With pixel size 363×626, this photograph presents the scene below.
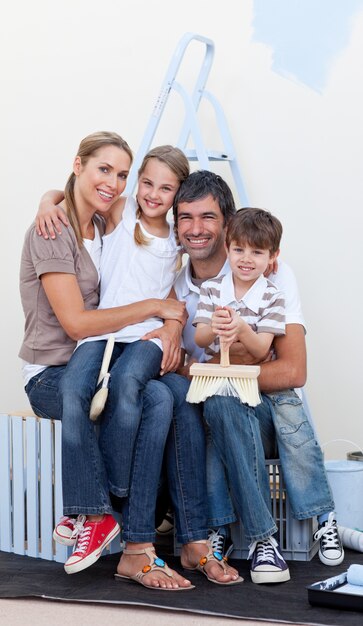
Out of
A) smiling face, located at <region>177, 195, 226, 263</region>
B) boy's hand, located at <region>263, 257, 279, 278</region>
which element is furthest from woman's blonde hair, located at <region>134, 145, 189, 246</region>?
boy's hand, located at <region>263, 257, 279, 278</region>

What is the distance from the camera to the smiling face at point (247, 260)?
8.00 feet

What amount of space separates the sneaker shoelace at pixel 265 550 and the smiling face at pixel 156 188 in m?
0.91

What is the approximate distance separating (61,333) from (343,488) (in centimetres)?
89

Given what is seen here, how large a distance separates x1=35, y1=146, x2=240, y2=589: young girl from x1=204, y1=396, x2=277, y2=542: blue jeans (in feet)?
0.28

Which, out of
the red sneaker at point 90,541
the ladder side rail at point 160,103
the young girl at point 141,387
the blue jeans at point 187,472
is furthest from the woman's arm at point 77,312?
the ladder side rail at point 160,103

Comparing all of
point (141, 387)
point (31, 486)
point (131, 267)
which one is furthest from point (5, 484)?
point (131, 267)

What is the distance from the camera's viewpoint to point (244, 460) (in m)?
2.31

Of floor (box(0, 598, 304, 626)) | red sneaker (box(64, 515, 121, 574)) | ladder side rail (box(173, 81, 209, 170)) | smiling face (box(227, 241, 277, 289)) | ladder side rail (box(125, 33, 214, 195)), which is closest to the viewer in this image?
floor (box(0, 598, 304, 626))

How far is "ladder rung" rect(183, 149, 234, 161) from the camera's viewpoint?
123 inches

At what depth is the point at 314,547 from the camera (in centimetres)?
257

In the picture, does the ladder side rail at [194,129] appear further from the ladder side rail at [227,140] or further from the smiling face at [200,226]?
the smiling face at [200,226]

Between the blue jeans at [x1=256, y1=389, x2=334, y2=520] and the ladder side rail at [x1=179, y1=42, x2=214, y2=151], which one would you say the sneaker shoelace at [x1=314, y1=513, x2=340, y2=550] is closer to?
the blue jeans at [x1=256, y1=389, x2=334, y2=520]

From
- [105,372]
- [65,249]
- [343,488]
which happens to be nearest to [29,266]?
[65,249]

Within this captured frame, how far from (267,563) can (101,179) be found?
107 cm
